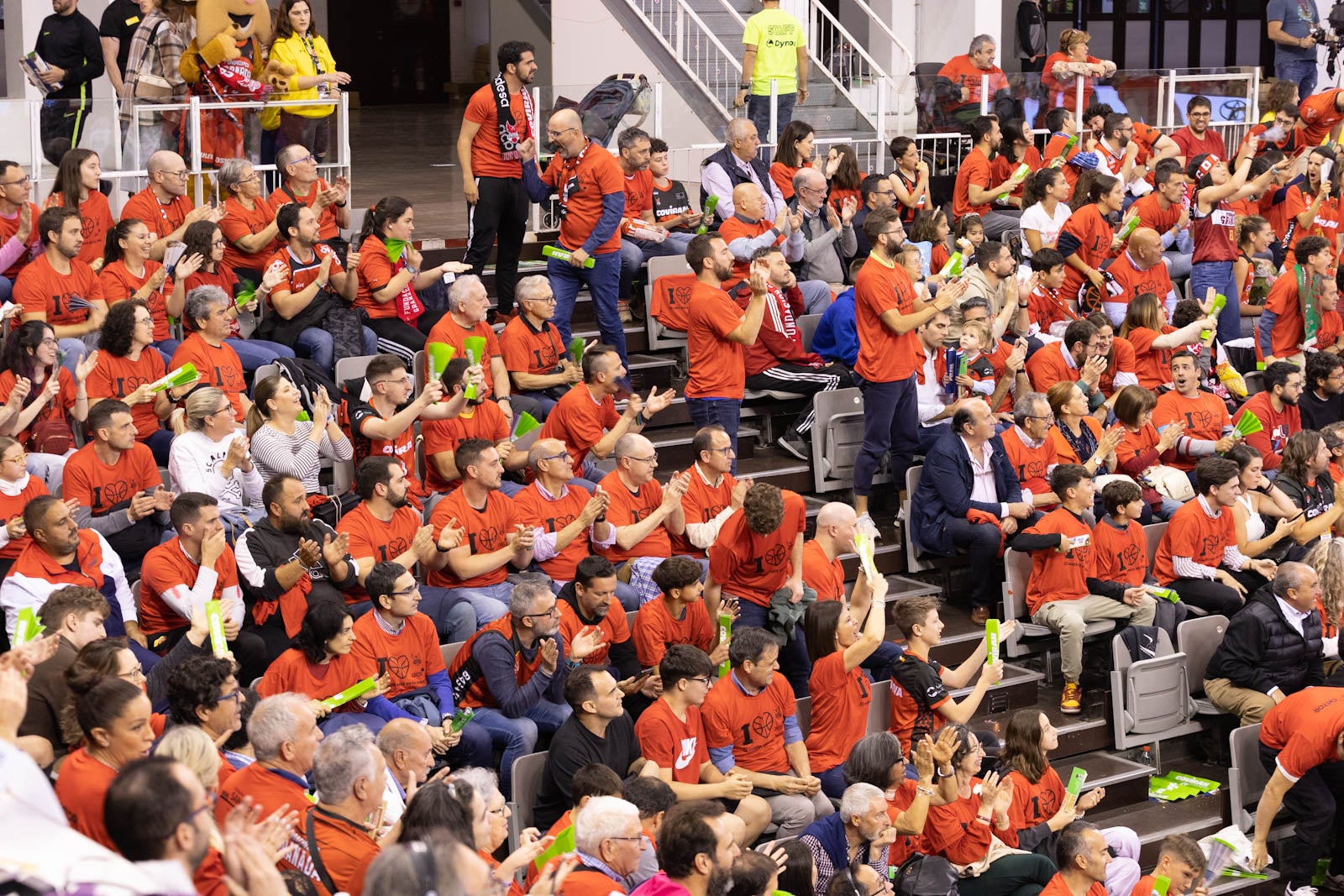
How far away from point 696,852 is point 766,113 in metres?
8.29

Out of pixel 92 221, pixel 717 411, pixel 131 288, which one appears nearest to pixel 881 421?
pixel 717 411

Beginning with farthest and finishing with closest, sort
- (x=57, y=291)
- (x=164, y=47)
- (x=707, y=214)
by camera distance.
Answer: (x=707, y=214)
(x=164, y=47)
(x=57, y=291)

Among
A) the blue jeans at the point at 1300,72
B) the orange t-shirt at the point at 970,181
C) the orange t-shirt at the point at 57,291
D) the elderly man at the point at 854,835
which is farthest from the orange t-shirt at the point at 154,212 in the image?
the blue jeans at the point at 1300,72

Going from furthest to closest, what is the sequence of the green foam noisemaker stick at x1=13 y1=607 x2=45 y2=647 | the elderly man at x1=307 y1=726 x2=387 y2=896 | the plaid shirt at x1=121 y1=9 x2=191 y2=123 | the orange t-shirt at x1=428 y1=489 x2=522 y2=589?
the plaid shirt at x1=121 y1=9 x2=191 y2=123
the orange t-shirt at x1=428 y1=489 x2=522 y2=589
the green foam noisemaker stick at x1=13 y1=607 x2=45 y2=647
the elderly man at x1=307 y1=726 x2=387 y2=896

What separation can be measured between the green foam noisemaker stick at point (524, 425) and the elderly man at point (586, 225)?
1232 millimetres

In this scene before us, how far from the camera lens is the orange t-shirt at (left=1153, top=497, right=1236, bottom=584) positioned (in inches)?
354

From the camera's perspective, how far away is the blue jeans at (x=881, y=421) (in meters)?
9.16

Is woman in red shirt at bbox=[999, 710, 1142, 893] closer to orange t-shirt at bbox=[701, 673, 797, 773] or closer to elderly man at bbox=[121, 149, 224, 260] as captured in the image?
orange t-shirt at bbox=[701, 673, 797, 773]

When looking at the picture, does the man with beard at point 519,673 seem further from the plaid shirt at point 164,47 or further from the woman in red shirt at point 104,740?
the plaid shirt at point 164,47

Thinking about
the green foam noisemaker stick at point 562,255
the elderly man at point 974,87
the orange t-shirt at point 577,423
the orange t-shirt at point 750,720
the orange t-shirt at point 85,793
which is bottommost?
the orange t-shirt at point 750,720

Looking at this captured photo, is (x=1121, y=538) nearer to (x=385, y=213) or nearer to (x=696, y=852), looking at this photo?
(x=696, y=852)

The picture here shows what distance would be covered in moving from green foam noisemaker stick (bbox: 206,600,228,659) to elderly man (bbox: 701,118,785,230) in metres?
5.38

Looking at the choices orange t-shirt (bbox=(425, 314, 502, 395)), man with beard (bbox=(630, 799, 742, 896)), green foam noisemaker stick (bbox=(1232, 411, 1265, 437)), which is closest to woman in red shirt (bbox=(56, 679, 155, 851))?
man with beard (bbox=(630, 799, 742, 896))

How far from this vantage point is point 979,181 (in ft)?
41.8
